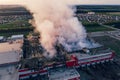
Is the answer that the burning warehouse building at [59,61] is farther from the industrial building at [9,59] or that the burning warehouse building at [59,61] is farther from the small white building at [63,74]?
the industrial building at [9,59]

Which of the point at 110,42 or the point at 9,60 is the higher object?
the point at 9,60

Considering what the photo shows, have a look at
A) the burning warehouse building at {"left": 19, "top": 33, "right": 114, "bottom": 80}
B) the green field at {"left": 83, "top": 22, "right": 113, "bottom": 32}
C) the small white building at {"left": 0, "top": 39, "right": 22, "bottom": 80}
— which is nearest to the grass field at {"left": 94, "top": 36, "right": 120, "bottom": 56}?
the green field at {"left": 83, "top": 22, "right": 113, "bottom": 32}

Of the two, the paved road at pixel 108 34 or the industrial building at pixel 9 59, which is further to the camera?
the paved road at pixel 108 34

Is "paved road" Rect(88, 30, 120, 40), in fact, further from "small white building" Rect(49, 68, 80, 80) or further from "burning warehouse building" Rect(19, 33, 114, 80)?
"small white building" Rect(49, 68, 80, 80)

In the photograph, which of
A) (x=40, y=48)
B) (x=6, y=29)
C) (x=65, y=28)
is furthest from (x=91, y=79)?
(x=6, y=29)

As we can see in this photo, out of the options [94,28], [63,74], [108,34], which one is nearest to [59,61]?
[63,74]

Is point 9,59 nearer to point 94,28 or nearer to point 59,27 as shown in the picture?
point 59,27

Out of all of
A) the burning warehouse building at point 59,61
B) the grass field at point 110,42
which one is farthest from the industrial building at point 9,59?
the grass field at point 110,42

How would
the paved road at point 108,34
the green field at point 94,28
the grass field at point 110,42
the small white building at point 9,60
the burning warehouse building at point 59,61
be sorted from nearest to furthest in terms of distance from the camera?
the burning warehouse building at point 59,61 < the small white building at point 9,60 < the grass field at point 110,42 < the paved road at point 108,34 < the green field at point 94,28
